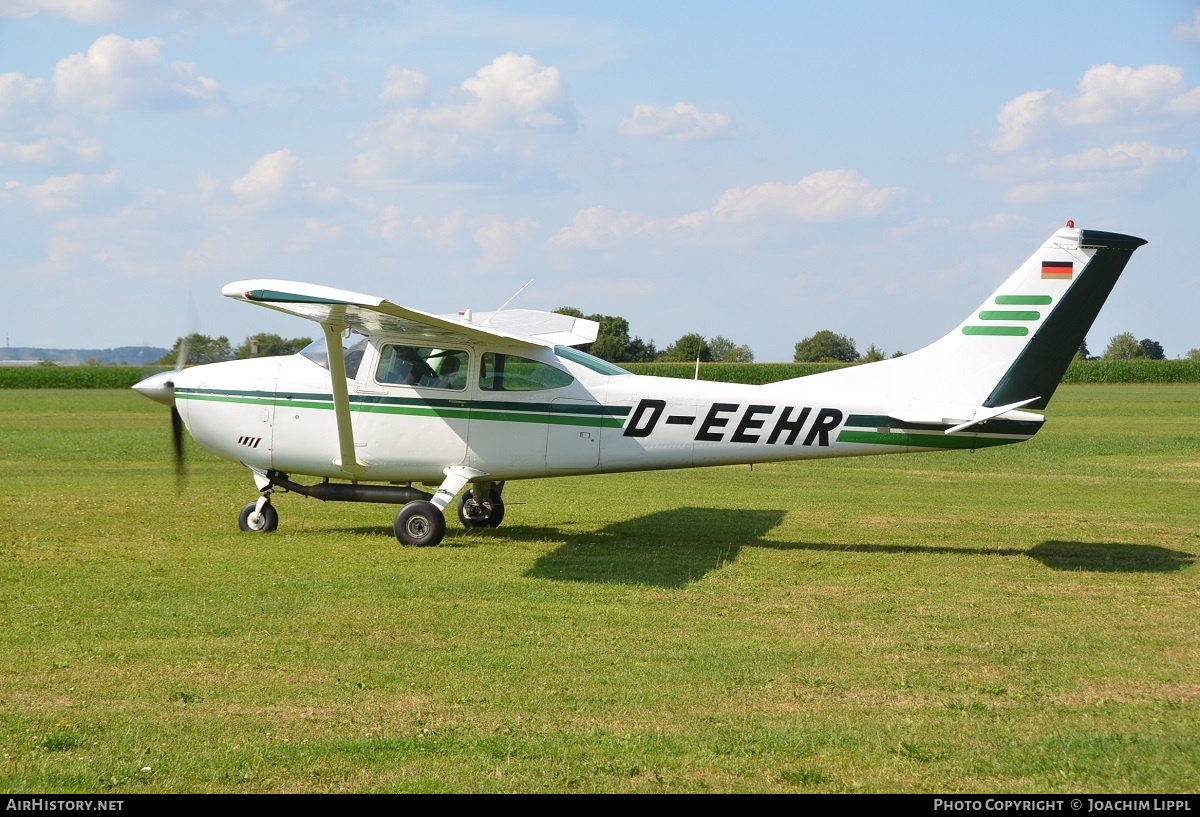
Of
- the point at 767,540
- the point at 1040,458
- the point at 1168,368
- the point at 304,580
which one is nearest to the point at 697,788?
the point at 304,580

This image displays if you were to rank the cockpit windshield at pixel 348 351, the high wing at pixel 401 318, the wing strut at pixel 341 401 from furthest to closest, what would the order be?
the cockpit windshield at pixel 348 351 < the wing strut at pixel 341 401 < the high wing at pixel 401 318

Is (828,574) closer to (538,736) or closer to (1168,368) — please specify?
(538,736)

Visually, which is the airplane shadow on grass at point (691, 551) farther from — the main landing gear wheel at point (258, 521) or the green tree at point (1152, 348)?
the green tree at point (1152, 348)

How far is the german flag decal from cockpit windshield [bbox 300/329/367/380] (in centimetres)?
703

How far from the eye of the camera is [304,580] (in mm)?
9852

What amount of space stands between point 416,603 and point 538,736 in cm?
348

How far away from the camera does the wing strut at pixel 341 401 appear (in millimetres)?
11336

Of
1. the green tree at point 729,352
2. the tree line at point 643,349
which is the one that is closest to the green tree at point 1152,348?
the tree line at point 643,349

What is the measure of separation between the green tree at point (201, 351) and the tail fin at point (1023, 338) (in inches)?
285

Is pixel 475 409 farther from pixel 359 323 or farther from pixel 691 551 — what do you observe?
pixel 691 551

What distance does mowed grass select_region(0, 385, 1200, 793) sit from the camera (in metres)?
5.35

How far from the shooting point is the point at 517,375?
12.2m

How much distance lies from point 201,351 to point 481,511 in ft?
12.5

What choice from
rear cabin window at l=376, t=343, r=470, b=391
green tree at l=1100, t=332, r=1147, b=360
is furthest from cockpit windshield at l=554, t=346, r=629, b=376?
green tree at l=1100, t=332, r=1147, b=360
